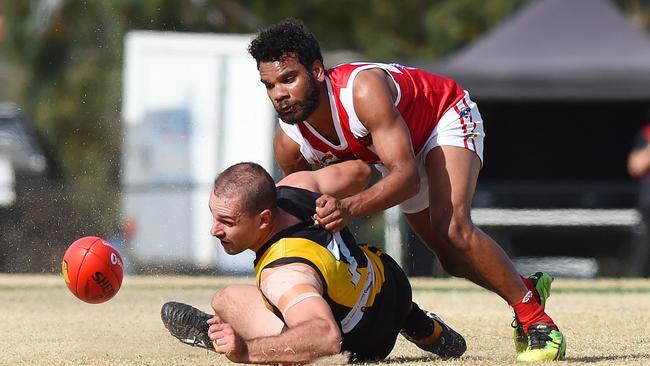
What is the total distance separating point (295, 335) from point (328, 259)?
0.46 meters

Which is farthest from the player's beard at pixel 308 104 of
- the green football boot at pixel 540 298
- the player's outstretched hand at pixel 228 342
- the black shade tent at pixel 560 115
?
the black shade tent at pixel 560 115

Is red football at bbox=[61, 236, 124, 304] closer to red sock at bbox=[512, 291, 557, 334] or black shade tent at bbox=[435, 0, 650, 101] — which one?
red sock at bbox=[512, 291, 557, 334]

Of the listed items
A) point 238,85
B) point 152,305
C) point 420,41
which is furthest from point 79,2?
point 152,305

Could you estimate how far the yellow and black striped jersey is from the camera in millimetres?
5984

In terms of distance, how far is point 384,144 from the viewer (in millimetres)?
6551

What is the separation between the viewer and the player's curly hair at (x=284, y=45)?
6684 millimetres

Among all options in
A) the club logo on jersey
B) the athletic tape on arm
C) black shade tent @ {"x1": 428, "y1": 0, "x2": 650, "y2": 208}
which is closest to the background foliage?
black shade tent @ {"x1": 428, "y1": 0, "x2": 650, "y2": 208}

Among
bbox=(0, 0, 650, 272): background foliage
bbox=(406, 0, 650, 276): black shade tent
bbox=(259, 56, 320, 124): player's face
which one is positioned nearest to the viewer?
bbox=(259, 56, 320, 124): player's face

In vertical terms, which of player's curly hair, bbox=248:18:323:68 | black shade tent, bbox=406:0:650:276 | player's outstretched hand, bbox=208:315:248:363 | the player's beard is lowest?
black shade tent, bbox=406:0:650:276

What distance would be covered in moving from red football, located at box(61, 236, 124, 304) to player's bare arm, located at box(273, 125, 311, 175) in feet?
3.61

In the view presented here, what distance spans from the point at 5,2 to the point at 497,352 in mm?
25330

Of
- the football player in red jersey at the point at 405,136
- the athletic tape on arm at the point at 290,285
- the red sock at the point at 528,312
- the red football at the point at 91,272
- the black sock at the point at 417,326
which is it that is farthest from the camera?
the red football at the point at 91,272

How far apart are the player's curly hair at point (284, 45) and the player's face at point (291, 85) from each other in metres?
0.03

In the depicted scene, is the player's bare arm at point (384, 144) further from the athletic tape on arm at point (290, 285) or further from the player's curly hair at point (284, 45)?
the athletic tape on arm at point (290, 285)
